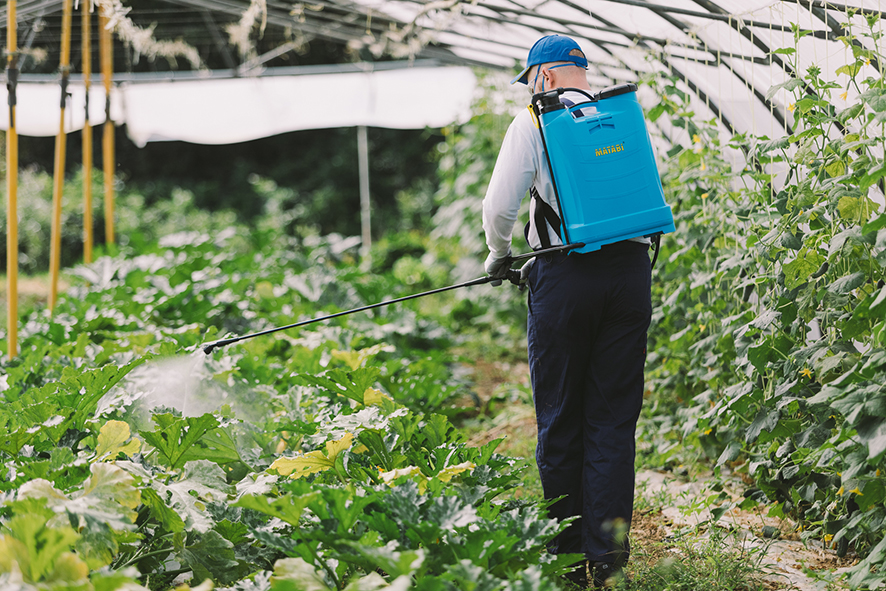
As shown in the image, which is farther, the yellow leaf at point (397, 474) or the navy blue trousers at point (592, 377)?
the navy blue trousers at point (592, 377)

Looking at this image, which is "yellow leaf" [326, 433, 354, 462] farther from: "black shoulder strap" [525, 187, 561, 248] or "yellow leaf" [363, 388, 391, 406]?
"black shoulder strap" [525, 187, 561, 248]

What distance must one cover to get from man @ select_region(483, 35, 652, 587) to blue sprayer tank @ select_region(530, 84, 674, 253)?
9cm

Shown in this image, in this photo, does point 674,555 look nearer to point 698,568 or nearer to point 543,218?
point 698,568

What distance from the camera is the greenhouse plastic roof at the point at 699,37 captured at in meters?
3.17

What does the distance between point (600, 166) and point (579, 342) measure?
0.64 metres

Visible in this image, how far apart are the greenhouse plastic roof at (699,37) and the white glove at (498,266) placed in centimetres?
119

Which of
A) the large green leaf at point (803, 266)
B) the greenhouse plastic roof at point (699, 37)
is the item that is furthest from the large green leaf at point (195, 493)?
the greenhouse plastic roof at point (699, 37)

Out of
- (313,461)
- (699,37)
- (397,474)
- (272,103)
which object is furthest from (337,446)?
(272,103)

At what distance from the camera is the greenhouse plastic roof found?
317cm

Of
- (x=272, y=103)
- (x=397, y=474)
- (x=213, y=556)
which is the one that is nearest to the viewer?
(x=213, y=556)

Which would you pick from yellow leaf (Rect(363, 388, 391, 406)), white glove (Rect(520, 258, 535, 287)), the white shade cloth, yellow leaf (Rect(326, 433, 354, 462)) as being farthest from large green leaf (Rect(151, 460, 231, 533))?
the white shade cloth

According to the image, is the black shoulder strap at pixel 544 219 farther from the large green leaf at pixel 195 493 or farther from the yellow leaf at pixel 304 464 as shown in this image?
the large green leaf at pixel 195 493

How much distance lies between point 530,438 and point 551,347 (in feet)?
7.00

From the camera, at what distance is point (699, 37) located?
3.95m
